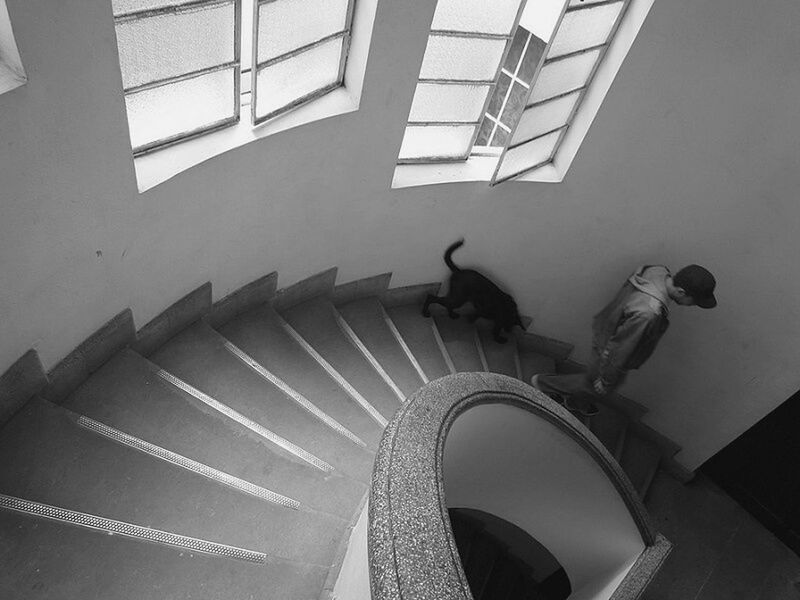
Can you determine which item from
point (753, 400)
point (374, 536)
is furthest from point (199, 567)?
point (753, 400)

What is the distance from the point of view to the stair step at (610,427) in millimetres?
6816

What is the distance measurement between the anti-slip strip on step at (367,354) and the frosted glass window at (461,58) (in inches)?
75.7

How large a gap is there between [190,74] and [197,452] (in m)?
1.96

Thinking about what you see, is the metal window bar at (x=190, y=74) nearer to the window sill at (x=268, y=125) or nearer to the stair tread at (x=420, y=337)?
the window sill at (x=268, y=125)

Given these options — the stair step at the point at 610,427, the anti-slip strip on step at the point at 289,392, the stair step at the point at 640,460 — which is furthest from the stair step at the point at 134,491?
the stair step at the point at 640,460

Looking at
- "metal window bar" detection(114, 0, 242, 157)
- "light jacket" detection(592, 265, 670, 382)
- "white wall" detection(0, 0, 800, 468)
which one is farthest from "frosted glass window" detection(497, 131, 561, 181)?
"metal window bar" detection(114, 0, 242, 157)

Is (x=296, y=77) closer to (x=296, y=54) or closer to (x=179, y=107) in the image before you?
(x=296, y=54)

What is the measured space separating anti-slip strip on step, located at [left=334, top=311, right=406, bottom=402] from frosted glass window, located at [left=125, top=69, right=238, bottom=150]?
6.52 feet

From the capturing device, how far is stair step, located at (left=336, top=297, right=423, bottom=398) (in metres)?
5.20

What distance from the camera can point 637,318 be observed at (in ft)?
17.3

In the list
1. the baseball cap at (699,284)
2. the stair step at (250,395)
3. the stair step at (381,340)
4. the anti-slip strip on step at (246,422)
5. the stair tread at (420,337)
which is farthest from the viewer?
the stair tread at (420,337)

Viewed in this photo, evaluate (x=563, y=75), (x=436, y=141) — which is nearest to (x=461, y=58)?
(x=436, y=141)

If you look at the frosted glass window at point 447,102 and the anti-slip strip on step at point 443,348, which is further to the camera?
the anti-slip strip on step at point 443,348

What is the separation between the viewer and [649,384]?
6.88m
